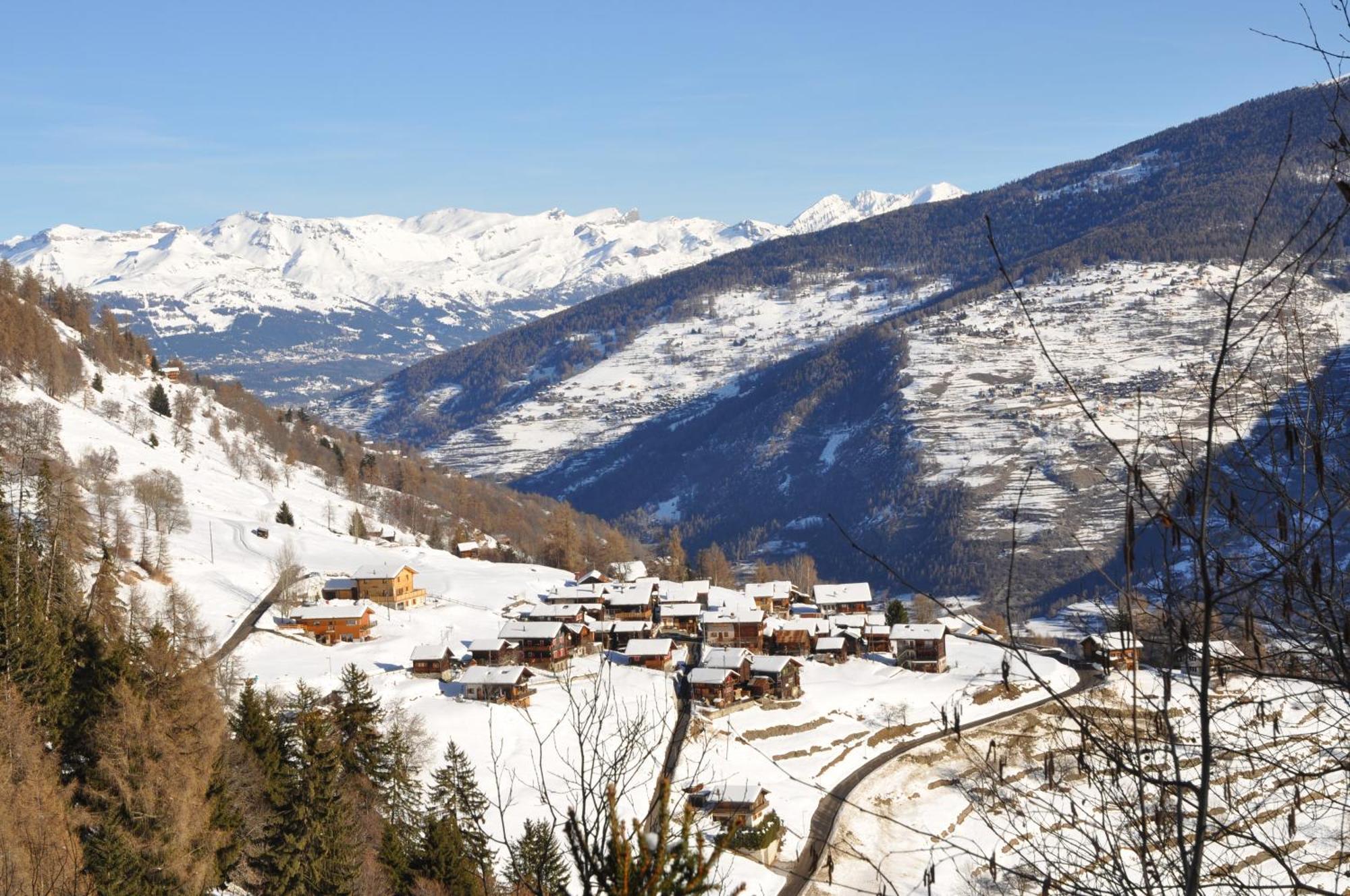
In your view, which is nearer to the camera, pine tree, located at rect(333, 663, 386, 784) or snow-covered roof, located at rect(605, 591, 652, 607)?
pine tree, located at rect(333, 663, 386, 784)

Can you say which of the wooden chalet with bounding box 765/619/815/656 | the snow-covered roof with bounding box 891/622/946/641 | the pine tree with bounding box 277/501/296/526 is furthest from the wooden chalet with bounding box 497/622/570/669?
the pine tree with bounding box 277/501/296/526

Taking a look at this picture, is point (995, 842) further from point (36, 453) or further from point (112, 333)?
point (112, 333)

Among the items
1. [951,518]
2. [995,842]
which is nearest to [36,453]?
[995,842]

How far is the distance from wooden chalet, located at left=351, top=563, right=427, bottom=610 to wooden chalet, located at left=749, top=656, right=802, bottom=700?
2182 centimetres

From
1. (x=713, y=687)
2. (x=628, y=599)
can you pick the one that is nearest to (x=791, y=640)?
(x=628, y=599)

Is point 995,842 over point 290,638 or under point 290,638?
under

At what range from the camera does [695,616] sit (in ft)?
204

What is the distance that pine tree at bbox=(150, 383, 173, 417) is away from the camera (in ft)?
291

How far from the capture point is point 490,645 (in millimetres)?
48281

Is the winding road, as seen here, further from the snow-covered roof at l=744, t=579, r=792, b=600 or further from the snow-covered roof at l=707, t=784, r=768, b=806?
the snow-covered roof at l=744, t=579, r=792, b=600

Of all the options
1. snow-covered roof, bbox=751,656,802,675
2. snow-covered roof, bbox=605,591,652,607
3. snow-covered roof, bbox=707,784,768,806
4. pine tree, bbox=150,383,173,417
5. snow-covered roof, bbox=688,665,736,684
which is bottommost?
snow-covered roof, bbox=707,784,768,806

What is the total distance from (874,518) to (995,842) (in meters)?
119

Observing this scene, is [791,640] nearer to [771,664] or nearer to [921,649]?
[921,649]

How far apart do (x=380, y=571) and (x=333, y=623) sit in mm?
8277
